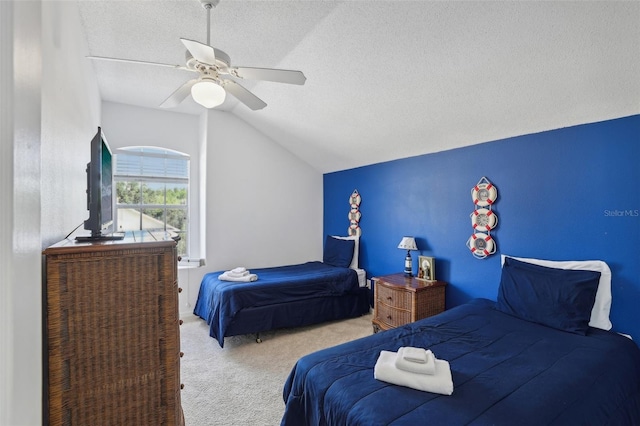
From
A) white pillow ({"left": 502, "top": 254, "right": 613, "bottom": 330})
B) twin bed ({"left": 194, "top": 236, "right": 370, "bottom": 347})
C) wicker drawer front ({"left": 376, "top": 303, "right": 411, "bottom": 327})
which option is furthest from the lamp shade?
white pillow ({"left": 502, "top": 254, "right": 613, "bottom": 330})

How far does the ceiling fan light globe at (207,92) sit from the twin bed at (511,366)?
1.75 metres

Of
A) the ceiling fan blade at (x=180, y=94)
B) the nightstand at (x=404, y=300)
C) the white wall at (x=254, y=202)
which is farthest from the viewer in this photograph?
the white wall at (x=254, y=202)

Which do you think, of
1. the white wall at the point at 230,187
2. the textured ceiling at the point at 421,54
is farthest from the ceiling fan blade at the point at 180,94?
the white wall at the point at 230,187

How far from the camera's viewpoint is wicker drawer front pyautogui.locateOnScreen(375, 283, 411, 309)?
309 cm

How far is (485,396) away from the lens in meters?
1.42

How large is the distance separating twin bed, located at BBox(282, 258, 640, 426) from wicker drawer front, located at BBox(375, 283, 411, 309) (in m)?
0.59

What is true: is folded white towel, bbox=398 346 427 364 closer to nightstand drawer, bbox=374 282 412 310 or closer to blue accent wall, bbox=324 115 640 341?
nightstand drawer, bbox=374 282 412 310

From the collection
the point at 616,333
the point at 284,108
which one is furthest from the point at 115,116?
the point at 616,333

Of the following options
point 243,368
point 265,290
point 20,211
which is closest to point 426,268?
point 265,290

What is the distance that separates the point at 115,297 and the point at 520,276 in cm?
280

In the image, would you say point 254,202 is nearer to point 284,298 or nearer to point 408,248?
point 284,298

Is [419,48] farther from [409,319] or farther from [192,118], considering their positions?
[192,118]

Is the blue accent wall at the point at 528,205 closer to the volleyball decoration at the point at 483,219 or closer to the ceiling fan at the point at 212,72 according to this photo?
the volleyball decoration at the point at 483,219

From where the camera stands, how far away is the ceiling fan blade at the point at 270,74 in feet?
6.16
